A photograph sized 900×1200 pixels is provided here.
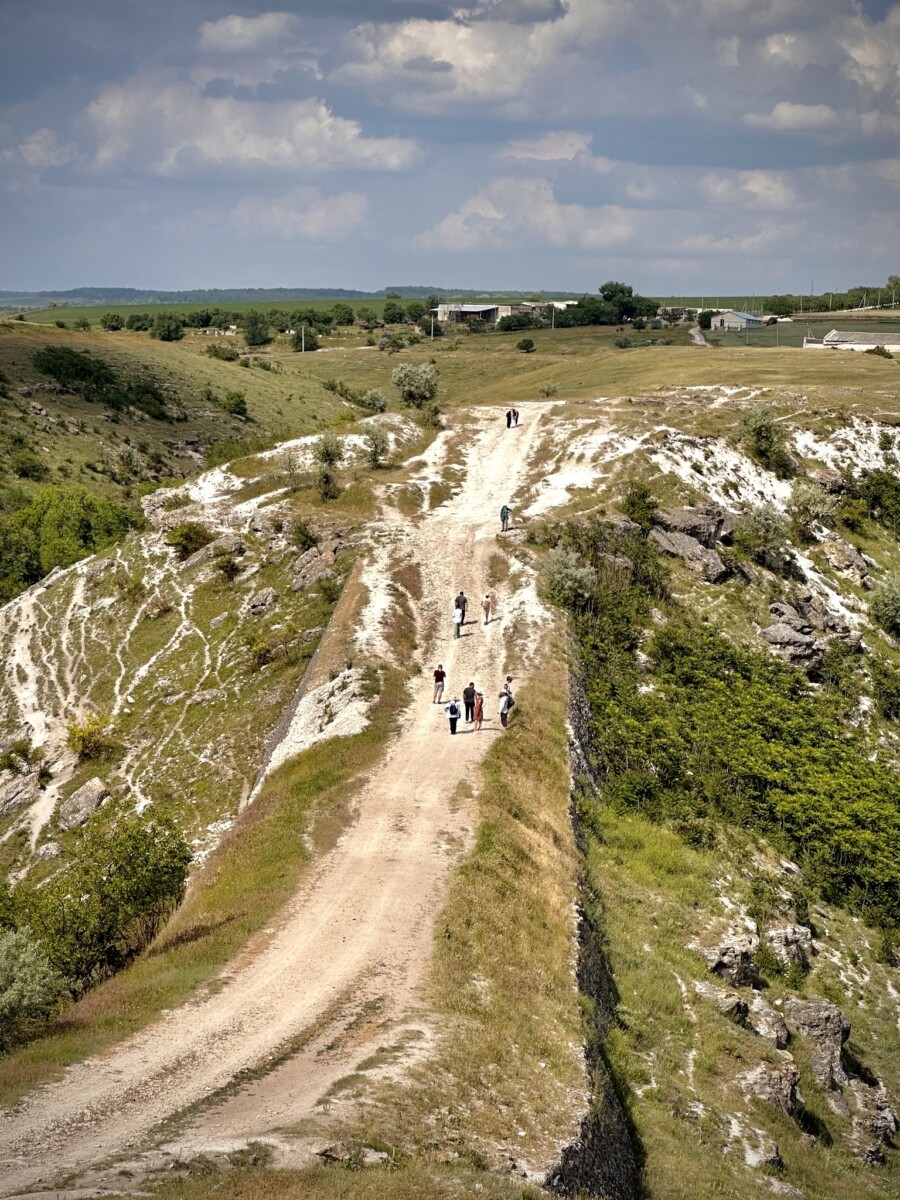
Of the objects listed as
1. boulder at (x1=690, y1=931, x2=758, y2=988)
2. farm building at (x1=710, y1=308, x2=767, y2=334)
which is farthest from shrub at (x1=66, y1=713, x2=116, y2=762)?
farm building at (x1=710, y1=308, x2=767, y2=334)

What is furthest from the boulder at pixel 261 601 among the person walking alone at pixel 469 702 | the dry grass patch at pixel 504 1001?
the dry grass patch at pixel 504 1001

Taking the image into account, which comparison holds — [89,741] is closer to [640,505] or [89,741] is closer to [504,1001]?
[504,1001]

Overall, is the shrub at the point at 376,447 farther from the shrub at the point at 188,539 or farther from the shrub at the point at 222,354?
the shrub at the point at 222,354

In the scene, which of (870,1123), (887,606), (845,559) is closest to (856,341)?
(845,559)

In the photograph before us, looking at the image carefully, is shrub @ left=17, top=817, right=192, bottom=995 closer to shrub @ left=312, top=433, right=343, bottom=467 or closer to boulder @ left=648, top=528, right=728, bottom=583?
boulder @ left=648, top=528, right=728, bottom=583

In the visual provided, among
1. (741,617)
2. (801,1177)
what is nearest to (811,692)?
(741,617)
